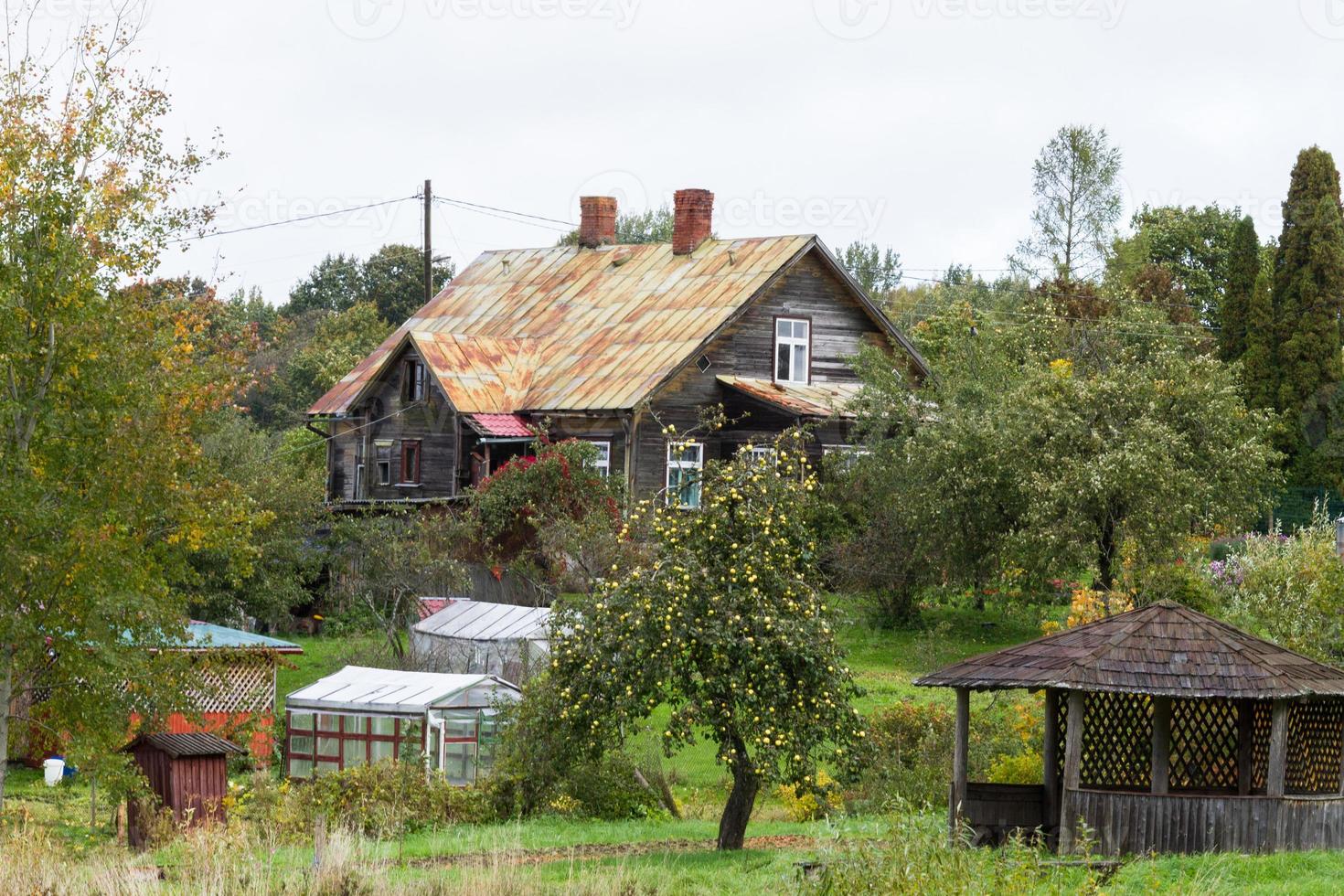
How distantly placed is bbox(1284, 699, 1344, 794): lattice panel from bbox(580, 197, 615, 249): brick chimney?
33.7 metres

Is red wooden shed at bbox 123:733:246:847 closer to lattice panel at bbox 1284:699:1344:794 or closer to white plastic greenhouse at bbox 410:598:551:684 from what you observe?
white plastic greenhouse at bbox 410:598:551:684

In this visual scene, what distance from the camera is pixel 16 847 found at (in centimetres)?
1717

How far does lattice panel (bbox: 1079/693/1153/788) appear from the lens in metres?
20.6

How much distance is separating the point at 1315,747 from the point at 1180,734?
151cm

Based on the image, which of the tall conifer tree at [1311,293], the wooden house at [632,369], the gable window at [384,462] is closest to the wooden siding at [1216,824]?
the wooden house at [632,369]

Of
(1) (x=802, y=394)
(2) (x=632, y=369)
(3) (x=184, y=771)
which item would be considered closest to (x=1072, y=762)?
(3) (x=184, y=771)

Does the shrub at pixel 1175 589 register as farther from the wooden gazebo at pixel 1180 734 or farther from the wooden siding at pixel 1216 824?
the wooden siding at pixel 1216 824

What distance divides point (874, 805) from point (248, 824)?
8495 millimetres

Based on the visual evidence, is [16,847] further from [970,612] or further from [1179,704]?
[970,612]

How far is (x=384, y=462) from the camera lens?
152 ft

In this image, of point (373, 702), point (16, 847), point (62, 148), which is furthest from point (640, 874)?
point (373, 702)

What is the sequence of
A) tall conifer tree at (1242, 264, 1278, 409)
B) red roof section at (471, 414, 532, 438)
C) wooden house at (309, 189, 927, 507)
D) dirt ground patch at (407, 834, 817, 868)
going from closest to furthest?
dirt ground patch at (407, 834, 817, 868) < wooden house at (309, 189, 927, 507) < red roof section at (471, 414, 532, 438) < tall conifer tree at (1242, 264, 1278, 409)

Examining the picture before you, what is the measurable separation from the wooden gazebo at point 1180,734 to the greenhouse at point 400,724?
31.2 feet

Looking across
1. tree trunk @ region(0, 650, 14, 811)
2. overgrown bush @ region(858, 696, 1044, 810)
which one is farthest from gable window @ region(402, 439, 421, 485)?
tree trunk @ region(0, 650, 14, 811)
